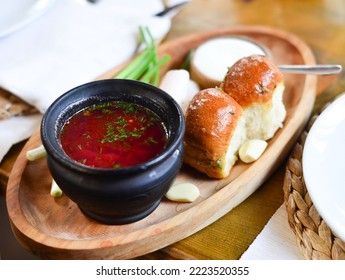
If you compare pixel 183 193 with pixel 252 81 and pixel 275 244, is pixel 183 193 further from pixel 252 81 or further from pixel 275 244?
pixel 252 81

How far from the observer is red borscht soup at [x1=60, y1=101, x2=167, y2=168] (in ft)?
A: 4.42

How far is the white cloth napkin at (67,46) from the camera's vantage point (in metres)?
1.88

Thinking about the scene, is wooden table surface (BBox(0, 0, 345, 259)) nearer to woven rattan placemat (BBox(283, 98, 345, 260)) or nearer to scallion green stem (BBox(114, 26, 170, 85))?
woven rattan placemat (BBox(283, 98, 345, 260))

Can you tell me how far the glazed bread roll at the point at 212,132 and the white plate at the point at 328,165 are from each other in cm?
21

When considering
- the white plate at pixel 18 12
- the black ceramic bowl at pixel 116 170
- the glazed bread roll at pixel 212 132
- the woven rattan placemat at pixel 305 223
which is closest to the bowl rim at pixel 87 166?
the black ceramic bowl at pixel 116 170

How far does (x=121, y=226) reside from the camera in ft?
4.68

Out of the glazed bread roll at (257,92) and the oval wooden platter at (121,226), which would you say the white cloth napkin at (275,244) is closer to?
the oval wooden platter at (121,226)

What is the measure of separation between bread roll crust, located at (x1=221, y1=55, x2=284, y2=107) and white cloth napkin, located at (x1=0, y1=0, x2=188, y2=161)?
1.85 ft

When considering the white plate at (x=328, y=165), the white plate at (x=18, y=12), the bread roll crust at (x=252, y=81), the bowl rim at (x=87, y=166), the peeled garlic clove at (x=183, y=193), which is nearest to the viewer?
the bowl rim at (x=87, y=166)

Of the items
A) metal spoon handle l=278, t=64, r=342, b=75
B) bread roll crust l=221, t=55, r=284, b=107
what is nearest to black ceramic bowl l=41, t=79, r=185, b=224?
bread roll crust l=221, t=55, r=284, b=107

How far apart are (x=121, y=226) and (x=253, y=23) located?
1.35m

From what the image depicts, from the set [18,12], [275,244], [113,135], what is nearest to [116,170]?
[113,135]

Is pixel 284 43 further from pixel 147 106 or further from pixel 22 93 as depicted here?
pixel 22 93
